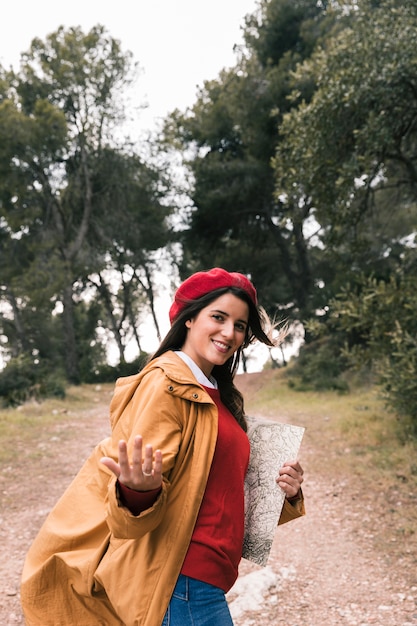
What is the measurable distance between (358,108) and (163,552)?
6777 millimetres

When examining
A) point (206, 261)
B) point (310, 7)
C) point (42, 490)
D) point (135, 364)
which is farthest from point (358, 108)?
point (135, 364)

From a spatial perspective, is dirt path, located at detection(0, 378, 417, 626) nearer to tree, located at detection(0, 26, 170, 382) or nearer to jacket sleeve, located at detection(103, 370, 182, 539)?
jacket sleeve, located at detection(103, 370, 182, 539)

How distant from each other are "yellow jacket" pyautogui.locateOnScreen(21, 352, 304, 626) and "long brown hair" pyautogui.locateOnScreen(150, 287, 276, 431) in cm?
23

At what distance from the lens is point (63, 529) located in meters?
1.64

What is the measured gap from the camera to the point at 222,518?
1597mm

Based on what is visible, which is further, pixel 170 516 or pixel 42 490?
pixel 42 490

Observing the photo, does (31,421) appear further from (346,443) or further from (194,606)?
(194,606)

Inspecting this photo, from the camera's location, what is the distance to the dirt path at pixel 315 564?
356 centimetres

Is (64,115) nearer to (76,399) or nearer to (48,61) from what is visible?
(48,61)

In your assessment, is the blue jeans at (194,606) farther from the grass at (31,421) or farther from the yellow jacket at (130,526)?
the grass at (31,421)

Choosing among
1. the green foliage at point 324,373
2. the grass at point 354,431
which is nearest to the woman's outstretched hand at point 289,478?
the grass at point 354,431

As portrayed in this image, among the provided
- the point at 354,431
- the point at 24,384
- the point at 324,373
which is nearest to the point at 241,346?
the point at 354,431

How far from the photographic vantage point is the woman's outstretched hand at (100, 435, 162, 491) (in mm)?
1297

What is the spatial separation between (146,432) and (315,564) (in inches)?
139
